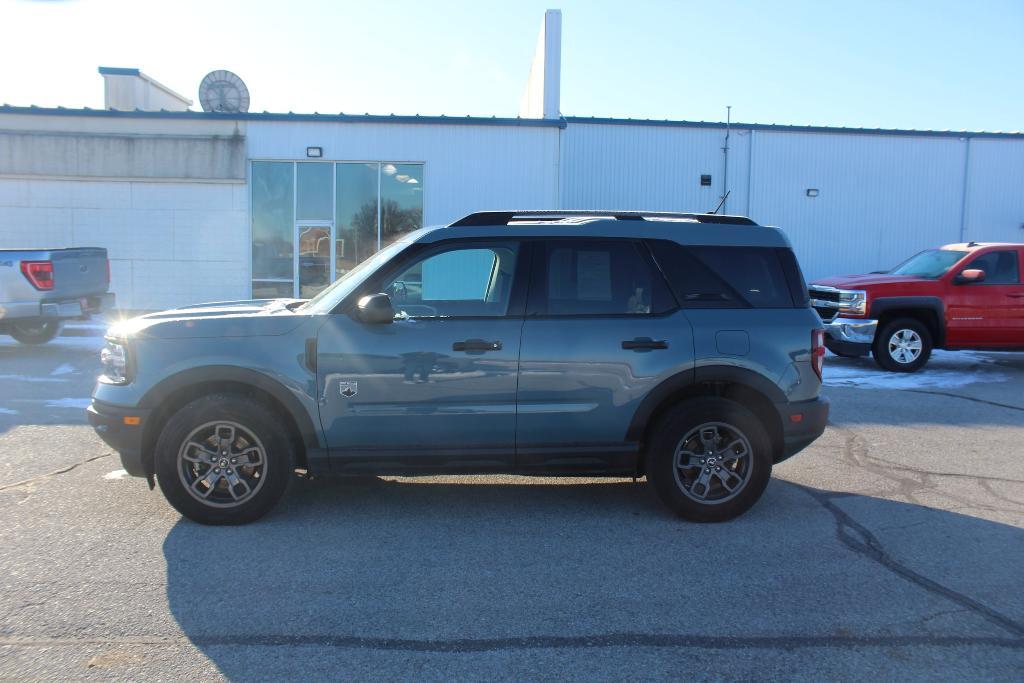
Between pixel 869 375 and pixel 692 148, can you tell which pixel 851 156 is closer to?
pixel 692 148

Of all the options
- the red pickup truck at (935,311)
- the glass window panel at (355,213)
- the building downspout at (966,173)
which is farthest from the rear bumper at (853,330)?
the building downspout at (966,173)

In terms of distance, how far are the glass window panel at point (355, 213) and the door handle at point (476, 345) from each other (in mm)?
15194

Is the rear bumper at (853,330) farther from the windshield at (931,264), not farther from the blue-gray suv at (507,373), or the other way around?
the blue-gray suv at (507,373)

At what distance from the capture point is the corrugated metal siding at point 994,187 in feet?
71.2

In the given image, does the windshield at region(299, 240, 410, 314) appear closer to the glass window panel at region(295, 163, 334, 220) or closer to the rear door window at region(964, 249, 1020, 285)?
the rear door window at region(964, 249, 1020, 285)

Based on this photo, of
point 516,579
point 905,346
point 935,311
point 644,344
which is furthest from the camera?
point 905,346

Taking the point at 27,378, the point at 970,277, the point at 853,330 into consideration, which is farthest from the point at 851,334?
the point at 27,378

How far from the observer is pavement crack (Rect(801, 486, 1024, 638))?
4094mm

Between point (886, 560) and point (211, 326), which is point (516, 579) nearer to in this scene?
point (886, 560)

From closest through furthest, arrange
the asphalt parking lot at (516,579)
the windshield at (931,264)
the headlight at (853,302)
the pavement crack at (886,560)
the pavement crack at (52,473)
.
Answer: the asphalt parking lot at (516,579) < the pavement crack at (886,560) < the pavement crack at (52,473) < the headlight at (853,302) < the windshield at (931,264)

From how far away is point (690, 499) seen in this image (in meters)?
5.42

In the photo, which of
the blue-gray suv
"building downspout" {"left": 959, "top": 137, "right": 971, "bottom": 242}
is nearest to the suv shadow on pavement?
the blue-gray suv

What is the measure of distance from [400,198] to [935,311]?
1216 centimetres

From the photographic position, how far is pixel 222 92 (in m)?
23.4
